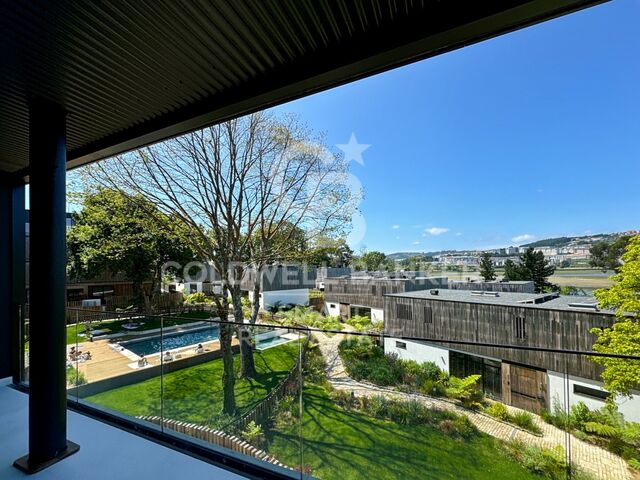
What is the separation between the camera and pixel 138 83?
5.82ft

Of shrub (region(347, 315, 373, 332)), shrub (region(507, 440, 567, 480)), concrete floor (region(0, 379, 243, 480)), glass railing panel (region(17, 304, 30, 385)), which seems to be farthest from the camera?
shrub (region(347, 315, 373, 332))

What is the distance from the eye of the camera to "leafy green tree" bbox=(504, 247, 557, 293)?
81.0 ft

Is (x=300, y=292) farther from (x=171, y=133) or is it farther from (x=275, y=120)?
(x=171, y=133)

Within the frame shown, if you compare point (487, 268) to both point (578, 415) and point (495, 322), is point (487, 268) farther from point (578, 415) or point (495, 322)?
point (578, 415)

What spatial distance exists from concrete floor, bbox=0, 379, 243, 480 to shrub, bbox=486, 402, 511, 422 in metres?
3.68

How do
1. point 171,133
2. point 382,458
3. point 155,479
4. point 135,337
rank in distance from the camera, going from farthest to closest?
point 135,337 → point 382,458 → point 171,133 → point 155,479

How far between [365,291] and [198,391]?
15.5m

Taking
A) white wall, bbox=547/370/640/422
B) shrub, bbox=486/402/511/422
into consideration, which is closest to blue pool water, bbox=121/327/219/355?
shrub, bbox=486/402/511/422

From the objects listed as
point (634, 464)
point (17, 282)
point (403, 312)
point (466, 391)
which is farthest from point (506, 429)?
point (403, 312)

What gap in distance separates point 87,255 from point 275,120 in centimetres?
997

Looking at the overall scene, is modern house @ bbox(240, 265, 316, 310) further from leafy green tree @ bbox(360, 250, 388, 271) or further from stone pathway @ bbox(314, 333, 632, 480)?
stone pathway @ bbox(314, 333, 632, 480)

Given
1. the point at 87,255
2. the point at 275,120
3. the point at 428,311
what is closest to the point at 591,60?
the point at 428,311

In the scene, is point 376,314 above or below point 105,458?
below

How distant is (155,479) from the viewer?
1.90m
